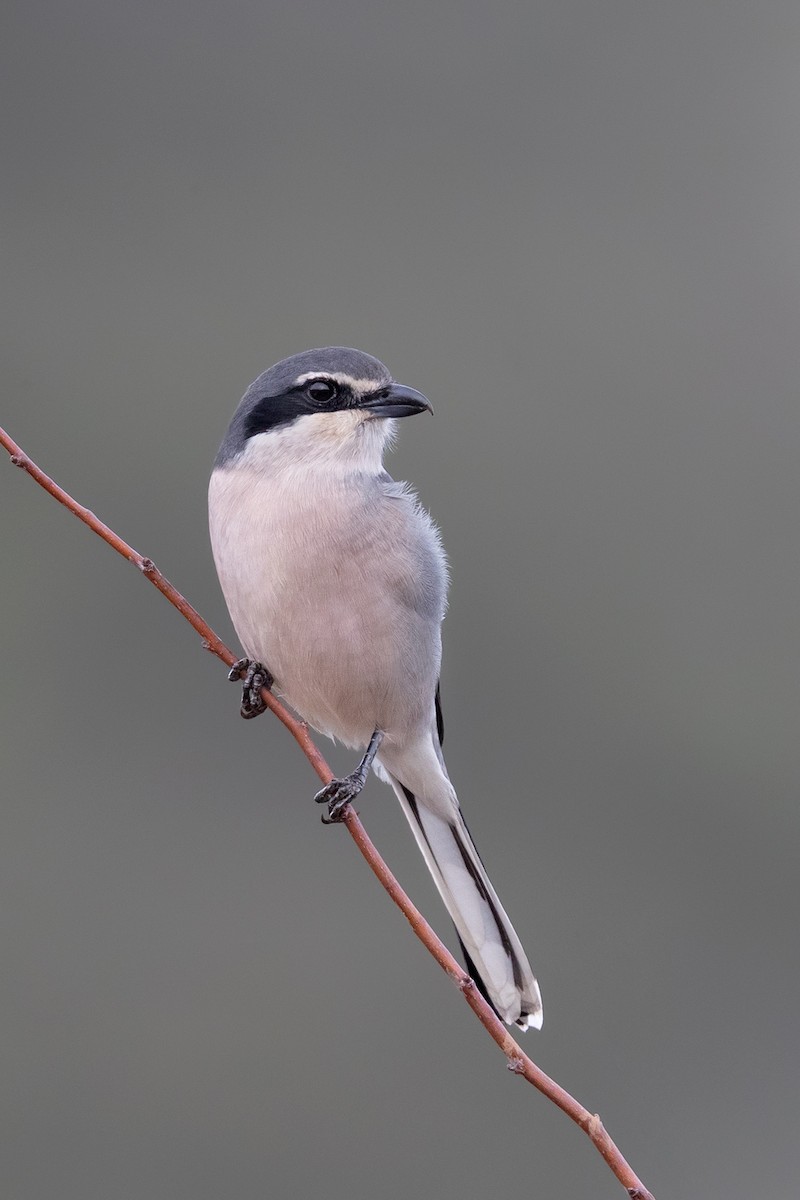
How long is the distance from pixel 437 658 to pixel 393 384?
1.82ft

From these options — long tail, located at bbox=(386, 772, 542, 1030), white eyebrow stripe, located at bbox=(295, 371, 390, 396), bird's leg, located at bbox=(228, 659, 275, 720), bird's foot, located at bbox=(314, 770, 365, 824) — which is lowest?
long tail, located at bbox=(386, 772, 542, 1030)

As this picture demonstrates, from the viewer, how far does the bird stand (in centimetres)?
211

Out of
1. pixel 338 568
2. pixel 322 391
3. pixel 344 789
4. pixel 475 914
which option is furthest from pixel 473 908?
pixel 322 391

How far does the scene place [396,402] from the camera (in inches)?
84.3

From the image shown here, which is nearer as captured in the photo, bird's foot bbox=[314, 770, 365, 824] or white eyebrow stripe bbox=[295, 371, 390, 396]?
bird's foot bbox=[314, 770, 365, 824]

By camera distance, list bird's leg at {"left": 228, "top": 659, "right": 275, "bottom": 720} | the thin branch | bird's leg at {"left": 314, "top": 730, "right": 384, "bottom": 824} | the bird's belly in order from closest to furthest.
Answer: the thin branch → bird's leg at {"left": 314, "top": 730, "right": 384, "bottom": 824} → the bird's belly → bird's leg at {"left": 228, "top": 659, "right": 275, "bottom": 720}

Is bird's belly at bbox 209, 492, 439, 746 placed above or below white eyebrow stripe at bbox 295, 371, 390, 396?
below

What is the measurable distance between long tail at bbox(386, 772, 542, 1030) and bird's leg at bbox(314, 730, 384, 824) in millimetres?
228

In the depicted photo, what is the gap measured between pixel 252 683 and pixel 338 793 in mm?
290

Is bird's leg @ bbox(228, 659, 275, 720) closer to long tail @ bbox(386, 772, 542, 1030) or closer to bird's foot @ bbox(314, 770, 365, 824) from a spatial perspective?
bird's foot @ bbox(314, 770, 365, 824)

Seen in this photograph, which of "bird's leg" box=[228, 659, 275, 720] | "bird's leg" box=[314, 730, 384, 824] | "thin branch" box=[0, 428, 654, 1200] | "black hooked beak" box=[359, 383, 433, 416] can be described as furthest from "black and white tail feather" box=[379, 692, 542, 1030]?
"black hooked beak" box=[359, 383, 433, 416]

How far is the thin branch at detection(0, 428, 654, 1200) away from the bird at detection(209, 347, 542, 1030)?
28 cm

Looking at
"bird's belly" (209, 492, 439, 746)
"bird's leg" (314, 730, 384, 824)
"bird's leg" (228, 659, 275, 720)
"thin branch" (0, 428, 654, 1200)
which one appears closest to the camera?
"thin branch" (0, 428, 654, 1200)

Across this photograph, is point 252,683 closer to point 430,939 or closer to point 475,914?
point 475,914
